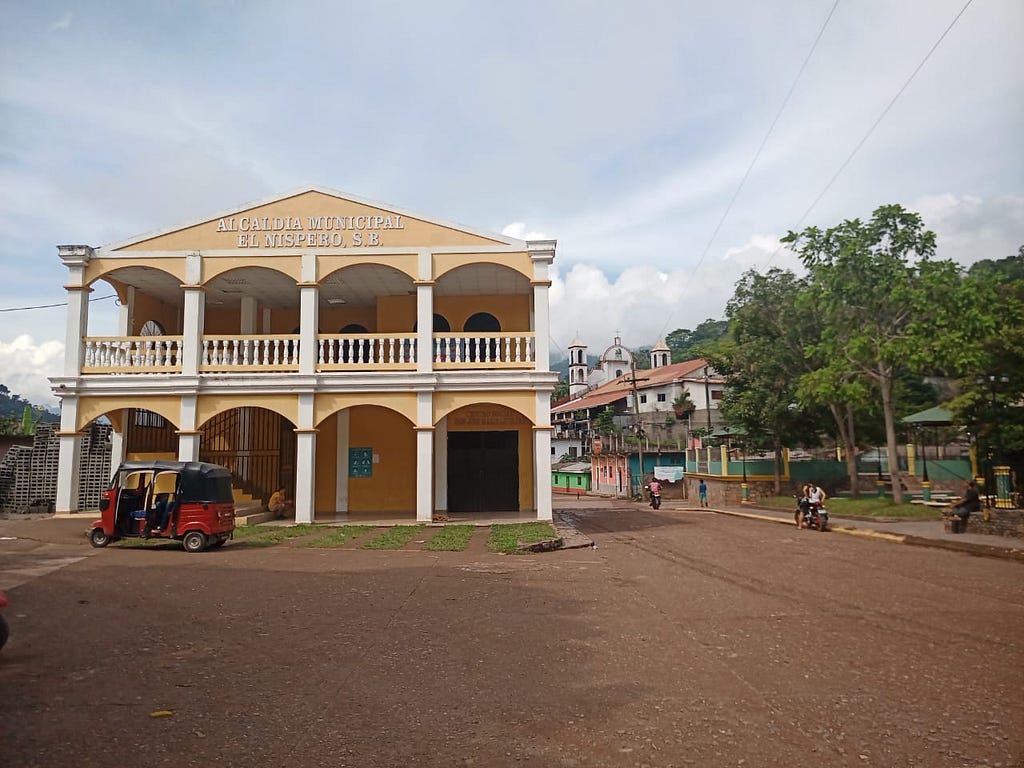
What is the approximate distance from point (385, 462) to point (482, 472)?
2497 mm

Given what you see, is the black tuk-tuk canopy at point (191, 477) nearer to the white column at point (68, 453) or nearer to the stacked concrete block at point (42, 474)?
the white column at point (68, 453)

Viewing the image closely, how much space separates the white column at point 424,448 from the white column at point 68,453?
24.0ft

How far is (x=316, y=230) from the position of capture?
616 inches

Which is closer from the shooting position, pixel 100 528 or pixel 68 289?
pixel 100 528

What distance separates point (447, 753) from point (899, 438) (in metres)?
29.3

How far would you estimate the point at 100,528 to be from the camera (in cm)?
1164

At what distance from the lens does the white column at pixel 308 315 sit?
15297 millimetres

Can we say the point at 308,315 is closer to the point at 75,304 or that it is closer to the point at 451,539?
the point at 75,304

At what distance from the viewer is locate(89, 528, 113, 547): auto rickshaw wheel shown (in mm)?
11656

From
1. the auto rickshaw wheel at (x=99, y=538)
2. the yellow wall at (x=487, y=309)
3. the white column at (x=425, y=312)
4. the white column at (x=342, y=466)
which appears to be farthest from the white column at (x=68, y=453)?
the yellow wall at (x=487, y=309)

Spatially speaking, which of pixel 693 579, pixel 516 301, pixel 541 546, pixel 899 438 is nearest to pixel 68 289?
pixel 516 301

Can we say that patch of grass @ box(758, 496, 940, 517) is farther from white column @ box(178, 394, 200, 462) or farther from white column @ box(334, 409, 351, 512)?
white column @ box(178, 394, 200, 462)

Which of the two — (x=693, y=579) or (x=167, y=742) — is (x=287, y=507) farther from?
(x=167, y=742)

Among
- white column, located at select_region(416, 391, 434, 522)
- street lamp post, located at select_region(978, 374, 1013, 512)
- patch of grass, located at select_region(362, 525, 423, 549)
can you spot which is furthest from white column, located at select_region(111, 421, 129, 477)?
street lamp post, located at select_region(978, 374, 1013, 512)
